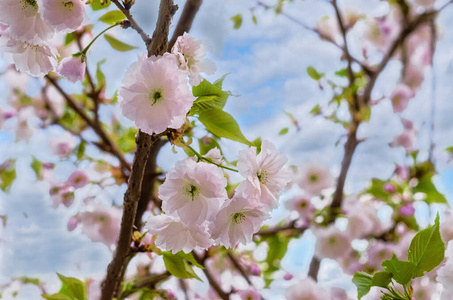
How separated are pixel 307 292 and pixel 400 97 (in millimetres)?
751

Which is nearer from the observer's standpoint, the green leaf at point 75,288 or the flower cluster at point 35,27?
the flower cluster at point 35,27

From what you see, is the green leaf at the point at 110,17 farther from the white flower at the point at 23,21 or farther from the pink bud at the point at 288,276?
the pink bud at the point at 288,276

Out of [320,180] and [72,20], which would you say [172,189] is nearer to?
[72,20]

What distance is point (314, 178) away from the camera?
1.30 m

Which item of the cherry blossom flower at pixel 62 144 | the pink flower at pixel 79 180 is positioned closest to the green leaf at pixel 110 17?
the pink flower at pixel 79 180

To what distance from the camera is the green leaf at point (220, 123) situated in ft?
1.39

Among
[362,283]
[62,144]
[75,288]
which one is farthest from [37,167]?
[362,283]

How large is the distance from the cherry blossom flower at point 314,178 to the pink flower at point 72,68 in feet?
3.14

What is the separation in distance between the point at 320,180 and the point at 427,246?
900 millimetres

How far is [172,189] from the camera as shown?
0.41 metres

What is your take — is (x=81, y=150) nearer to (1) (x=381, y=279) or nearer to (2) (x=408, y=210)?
(1) (x=381, y=279)

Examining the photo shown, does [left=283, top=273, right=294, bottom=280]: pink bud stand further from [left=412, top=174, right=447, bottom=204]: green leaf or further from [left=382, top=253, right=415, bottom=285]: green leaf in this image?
[left=382, top=253, right=415, bottom=285]: green leaf

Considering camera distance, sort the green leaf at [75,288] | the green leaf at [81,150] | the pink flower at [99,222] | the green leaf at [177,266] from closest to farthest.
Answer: the green leaf at [177,266], the green leaf at [75,288], the pink flower at [99,222], the green leaf at [81,150]

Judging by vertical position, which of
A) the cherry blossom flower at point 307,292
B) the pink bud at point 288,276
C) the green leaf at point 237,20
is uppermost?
the green leaf at point 237,20
